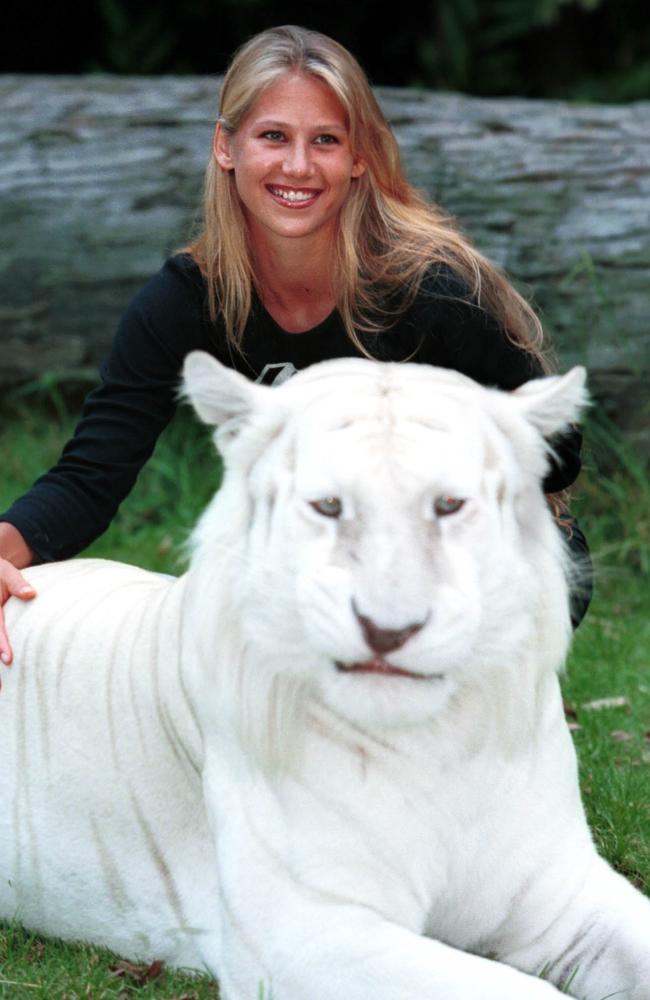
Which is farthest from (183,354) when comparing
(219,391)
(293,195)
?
(219,391)

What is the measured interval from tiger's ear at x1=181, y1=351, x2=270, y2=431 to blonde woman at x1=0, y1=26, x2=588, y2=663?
2.46 feet

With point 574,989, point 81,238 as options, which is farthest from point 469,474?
point 81,238

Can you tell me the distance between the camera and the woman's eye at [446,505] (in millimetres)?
2068

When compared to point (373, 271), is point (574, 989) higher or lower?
lower

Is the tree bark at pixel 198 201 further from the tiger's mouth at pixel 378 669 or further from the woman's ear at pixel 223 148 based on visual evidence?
the tiger's mouth at pixel 378 669

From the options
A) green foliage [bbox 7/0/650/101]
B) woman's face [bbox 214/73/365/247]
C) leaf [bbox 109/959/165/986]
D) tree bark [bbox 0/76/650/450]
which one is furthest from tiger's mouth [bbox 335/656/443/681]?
green foliage [bbox 7/0/650/101]

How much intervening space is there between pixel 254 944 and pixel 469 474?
30.2 inches

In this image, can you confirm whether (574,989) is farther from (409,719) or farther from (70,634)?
(70,634)

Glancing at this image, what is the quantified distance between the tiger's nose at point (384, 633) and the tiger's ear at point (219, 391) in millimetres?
415

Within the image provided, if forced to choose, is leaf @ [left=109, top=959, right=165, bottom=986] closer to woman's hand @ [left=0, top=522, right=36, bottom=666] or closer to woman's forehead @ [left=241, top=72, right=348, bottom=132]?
woman's hand @ [left=0, top=522, right=36, bottom=666]

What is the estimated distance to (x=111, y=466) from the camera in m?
3.10

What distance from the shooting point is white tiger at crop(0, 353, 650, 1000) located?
2.05m

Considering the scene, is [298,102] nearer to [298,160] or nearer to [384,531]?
[298,160]

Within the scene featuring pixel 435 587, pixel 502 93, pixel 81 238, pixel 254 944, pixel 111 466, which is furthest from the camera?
pixel 502 93
